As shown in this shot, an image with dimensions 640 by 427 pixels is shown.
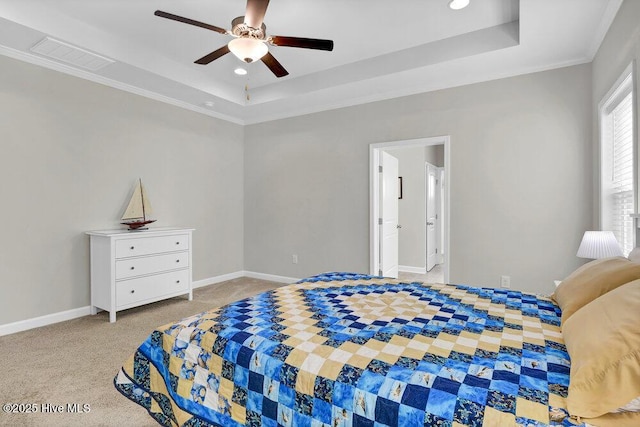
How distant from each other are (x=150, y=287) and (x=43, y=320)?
96 cm

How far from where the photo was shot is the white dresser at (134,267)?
344 centimetres

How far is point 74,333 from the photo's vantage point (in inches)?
122

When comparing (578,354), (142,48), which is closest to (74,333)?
(142,48)

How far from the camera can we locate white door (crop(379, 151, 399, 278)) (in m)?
4.54

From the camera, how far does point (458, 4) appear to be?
2.70 meters

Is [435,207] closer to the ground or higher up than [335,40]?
closer to the ground

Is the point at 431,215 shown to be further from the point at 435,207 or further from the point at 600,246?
the point at 600,246

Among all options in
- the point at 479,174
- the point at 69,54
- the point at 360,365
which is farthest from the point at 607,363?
the point at 69,54

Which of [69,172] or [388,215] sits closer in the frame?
[69,172]

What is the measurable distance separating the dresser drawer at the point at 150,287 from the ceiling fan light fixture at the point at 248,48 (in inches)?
103

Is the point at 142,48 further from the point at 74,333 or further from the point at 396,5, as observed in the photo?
the point at 74,333

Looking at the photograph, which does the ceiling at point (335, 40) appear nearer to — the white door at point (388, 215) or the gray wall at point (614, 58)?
the gray wall at point (614, 58)

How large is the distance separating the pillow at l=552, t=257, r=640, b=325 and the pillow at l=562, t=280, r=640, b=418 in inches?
16.8

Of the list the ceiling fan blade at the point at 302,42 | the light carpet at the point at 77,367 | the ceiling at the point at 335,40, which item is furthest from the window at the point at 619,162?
the light carpet at the point at 77,367
